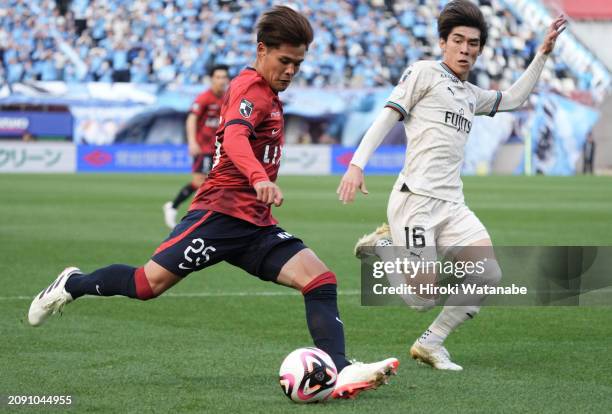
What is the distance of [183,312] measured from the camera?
8508mm

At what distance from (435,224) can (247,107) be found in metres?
1.58

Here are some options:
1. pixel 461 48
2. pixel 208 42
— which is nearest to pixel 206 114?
pixel 461 48

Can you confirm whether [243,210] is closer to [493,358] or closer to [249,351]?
[249,351]

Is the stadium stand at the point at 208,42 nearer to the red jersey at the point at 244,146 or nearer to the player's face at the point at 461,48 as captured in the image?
the player's face at the point at 461,48

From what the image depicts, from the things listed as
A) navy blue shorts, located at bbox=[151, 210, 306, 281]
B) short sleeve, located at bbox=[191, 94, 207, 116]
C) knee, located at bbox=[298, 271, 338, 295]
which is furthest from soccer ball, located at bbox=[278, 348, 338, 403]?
short sleeve, located at bbox=[191, 94, 207, 116]

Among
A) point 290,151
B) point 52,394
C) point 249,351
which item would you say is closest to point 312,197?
point 290,151

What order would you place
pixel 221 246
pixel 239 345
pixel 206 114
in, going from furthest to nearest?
1. pixel 206 114
2. pixel 239 345
3. pixel 221 246

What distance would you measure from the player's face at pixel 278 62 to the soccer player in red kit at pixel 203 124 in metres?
10.0

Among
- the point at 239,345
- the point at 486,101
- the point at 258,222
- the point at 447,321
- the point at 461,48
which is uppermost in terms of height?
the point at 461,48

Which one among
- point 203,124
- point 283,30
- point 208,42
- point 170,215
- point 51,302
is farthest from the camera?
point 208,42

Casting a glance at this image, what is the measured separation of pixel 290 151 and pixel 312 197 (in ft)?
45.6

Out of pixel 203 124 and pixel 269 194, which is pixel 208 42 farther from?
pixel 269 194

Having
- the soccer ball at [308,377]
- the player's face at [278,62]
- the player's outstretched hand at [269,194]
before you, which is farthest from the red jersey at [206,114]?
the player's outstretched hand at [269,194]

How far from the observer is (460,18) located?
21.0ft
